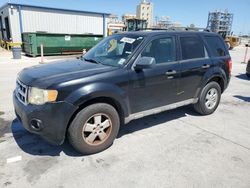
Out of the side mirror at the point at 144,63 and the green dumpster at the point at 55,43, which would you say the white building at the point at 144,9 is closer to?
the green dumpster at the point at 55,43

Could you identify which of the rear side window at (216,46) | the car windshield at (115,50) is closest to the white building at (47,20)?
the car windshield at (115,50)

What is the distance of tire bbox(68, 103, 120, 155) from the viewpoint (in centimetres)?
307

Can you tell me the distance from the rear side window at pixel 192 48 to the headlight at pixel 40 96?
2624 millimetres

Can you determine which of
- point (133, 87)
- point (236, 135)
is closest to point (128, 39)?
point (133, 87)

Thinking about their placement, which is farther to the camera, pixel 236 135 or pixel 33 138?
pixel 236 135

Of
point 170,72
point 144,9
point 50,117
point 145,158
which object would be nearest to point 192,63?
point 170,72

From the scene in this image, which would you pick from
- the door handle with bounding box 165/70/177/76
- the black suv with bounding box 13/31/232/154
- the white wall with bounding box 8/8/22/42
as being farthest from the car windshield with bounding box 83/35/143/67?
the white wall with bounding box 8/8/22/42

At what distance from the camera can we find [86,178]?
2785 mm

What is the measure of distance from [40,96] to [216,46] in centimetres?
404

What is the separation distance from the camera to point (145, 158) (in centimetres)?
325

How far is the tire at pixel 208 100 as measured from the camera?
15.7 feet

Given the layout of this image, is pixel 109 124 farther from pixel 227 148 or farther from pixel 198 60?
pixel 198 60

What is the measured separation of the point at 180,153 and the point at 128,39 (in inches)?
85.9

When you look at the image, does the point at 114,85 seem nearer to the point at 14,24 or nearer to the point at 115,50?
the point at 115,50
